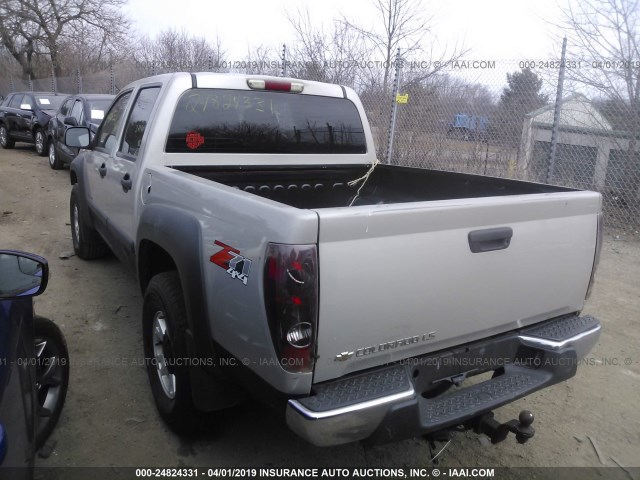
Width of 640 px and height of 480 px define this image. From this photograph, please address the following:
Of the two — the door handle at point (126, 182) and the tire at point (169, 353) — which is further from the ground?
the door handle at point (126, 182)

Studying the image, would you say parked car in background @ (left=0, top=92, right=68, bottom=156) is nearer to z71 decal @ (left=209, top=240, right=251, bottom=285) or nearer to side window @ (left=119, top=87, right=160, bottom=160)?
side window @ (left=119, top=87, right=160, bottom=160)

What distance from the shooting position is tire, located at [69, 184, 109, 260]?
218 inches

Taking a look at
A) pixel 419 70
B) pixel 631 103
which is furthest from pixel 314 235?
pixel 419 70

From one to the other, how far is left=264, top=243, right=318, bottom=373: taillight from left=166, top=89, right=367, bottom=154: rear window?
6.25ft

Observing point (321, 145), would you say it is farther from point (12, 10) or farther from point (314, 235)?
point (12, 10)

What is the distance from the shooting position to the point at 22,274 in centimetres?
223

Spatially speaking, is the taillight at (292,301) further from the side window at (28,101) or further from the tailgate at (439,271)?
the side window at (28,101)

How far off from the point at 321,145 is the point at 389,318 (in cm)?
235

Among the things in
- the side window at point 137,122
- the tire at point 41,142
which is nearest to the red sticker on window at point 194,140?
the side window at point 137,122

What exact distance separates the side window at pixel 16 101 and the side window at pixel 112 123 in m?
11.9

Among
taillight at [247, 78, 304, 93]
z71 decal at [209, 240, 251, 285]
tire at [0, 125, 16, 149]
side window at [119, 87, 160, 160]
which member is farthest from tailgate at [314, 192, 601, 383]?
tire at [0, 125, 16, 149]

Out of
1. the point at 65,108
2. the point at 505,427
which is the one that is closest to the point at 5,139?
the point at 65,108

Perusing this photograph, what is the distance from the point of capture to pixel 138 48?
30.5 metres

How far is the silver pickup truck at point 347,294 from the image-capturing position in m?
1.98
